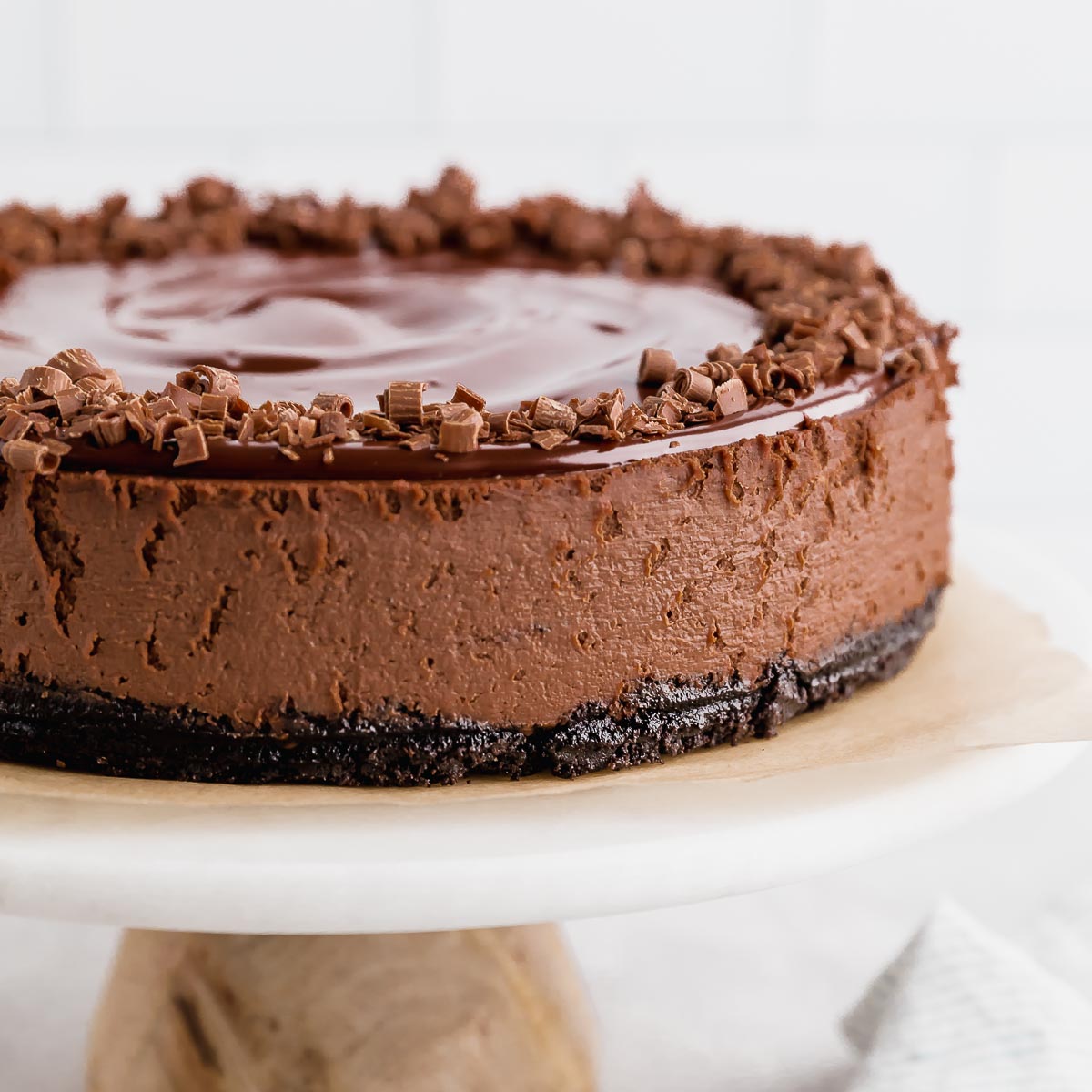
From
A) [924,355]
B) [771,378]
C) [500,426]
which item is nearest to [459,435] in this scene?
[500,426]


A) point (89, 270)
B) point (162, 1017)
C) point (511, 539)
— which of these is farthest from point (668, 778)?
point (89, 270)

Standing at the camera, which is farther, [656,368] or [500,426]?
[656,368]

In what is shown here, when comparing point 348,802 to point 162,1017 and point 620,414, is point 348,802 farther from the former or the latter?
point 162,1017

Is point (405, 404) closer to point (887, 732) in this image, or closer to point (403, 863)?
point (403, 863)

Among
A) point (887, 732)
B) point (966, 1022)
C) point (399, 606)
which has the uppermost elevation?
point (399, 606)

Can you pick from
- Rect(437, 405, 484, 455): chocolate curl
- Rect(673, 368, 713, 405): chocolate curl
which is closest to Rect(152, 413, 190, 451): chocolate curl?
Rect(437, 405, 484, 455): chocolate curl

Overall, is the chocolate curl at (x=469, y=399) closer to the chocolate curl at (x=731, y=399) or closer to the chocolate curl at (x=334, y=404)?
the chocolate curl at (x=334, y=404)
